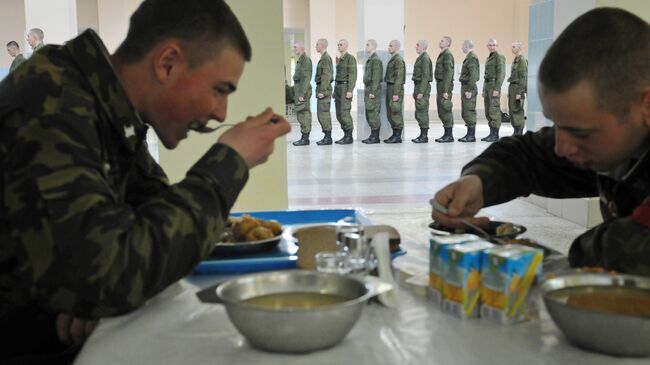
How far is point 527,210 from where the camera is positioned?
506 cm

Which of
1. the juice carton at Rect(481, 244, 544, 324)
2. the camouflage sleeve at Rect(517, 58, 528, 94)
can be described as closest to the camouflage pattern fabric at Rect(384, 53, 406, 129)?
the camouflage sleeve at Rect(517, 58, 528, 94)

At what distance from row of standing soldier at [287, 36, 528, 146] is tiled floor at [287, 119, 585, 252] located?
543 millimetres

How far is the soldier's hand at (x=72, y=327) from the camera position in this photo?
3.89ft

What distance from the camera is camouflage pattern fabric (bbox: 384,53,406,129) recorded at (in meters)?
11.5

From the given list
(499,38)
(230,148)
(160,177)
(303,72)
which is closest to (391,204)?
(160,177)

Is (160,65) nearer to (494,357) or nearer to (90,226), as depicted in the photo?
(90,226)

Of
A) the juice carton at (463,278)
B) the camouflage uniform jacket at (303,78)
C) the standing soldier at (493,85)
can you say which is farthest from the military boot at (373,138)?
the juice carton at (463,278)

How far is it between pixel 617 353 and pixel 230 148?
2.11ft

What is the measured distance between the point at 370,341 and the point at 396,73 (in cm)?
1079

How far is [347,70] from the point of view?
12078mm

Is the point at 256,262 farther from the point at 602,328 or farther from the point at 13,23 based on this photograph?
the point at 13,23

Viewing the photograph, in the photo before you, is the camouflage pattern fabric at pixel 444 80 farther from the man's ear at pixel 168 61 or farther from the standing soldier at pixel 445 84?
the man's ear at pixel 168 61

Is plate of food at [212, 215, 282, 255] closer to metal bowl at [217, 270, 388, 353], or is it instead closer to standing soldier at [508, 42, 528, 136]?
metal bowl at [217, 270, 388, 353]

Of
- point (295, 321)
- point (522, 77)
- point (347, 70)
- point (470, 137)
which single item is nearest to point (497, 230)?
point (295, 321)
